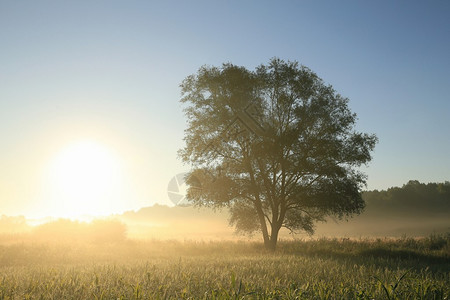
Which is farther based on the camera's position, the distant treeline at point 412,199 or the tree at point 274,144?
the distant treeline at point 412,199

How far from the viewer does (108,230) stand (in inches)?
1369

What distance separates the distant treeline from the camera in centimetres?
6359

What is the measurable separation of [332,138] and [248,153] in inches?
235

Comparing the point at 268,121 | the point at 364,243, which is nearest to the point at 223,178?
the point at 268,121

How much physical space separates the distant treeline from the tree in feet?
146

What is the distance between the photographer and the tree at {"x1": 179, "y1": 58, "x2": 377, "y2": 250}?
23.9 meters

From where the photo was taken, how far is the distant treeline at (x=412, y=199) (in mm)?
63594

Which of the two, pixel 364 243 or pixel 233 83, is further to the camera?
pixel 364 243

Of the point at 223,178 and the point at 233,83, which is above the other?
the point at 233,83

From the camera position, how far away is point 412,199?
6419 centimetres

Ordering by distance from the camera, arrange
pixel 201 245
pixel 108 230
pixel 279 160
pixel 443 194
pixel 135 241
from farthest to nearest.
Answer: pixel 443 194, pixel 108 230, pixel 135 241, pixel 201 245, pixel 279 160

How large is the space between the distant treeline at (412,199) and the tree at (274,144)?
44.4m

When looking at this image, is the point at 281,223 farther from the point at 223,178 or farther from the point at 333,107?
the point at 333,107

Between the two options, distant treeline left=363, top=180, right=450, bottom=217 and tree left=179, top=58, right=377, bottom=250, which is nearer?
tree left=179, top=58, right=377, bottom=250
